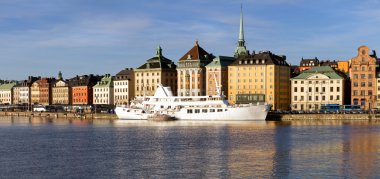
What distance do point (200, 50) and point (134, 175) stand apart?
423ft

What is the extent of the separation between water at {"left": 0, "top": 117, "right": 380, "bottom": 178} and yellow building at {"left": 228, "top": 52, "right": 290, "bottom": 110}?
219ft

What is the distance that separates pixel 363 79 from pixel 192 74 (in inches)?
1859

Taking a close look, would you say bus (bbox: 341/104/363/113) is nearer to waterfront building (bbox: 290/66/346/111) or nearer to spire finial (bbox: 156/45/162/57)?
waterfront building (bbox: 290/66/346/111)

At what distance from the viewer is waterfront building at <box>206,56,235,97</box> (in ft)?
548

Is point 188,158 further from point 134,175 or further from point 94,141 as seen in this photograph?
point 94,141

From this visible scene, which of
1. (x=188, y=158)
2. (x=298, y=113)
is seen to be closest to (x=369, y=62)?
(x=298, y=113)

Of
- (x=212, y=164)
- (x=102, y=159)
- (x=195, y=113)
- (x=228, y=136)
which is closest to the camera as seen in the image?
(x=212, y=164)

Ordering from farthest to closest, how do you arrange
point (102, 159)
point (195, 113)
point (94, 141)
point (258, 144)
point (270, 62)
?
point (270, 62) < point (195, 113) < point (94, 141) < point (258, 144) < point (102, 159)

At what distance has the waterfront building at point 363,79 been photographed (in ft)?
479

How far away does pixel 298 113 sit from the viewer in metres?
139

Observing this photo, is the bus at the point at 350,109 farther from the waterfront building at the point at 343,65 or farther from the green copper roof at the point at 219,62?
the waterfront building at the point at 343,65

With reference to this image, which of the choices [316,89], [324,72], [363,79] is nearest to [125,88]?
[316,89]

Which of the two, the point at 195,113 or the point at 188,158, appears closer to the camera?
→ the point at 188,158

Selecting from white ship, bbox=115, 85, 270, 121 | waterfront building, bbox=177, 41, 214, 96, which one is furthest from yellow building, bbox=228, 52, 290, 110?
white ship, bbox=115, 85, 270, 121
